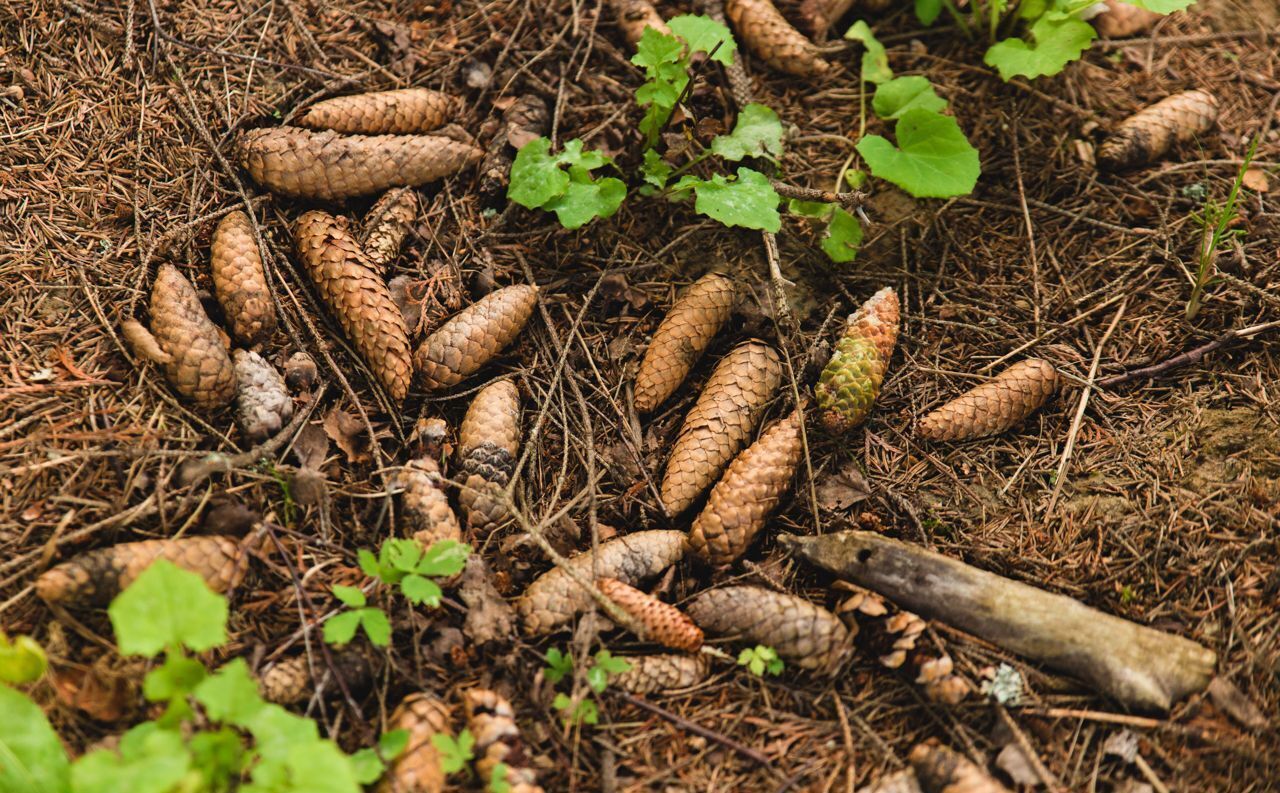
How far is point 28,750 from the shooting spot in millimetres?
1795

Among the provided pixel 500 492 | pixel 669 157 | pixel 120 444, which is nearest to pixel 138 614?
pixel 120 444

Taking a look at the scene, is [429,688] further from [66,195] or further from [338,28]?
[338,28]

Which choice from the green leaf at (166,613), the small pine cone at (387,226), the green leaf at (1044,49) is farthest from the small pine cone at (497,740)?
the green leaf at (1044,49)

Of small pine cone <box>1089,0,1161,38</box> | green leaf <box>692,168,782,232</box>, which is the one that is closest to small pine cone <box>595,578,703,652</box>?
green leaf <box>692,168,782,232</box>

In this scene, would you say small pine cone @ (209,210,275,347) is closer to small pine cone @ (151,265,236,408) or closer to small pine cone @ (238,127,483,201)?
small pine cone @ (151,265,236,408)

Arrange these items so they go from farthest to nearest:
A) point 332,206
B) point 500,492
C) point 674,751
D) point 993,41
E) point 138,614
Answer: point 993,41
point 332,206
point 500,492
point 674,751
point 138,614

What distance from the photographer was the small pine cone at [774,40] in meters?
3.11

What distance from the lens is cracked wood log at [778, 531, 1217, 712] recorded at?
2.15m

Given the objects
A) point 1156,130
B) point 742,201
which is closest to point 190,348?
point 742,201

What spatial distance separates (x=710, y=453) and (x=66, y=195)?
2167 mm

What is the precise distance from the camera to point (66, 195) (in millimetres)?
2520

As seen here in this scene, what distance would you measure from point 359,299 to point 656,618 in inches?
52.2

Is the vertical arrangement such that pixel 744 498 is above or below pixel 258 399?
below

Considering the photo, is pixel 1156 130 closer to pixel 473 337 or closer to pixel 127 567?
pixel 473 337
